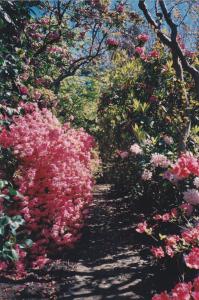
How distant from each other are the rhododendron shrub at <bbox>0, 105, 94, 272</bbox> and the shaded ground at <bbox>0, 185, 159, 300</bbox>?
397 millimetres

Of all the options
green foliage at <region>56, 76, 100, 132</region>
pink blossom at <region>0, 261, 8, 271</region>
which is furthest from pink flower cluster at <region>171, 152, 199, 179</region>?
green foliage at <region>56, 76, 100, 132</region>

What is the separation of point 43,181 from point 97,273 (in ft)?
5.02

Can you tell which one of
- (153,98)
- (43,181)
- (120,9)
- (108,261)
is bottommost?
(108,261)

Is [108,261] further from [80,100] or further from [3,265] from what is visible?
[80,100]

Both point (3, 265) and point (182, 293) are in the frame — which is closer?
point (182, 293)

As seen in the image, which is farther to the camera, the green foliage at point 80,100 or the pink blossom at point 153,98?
the green foliage at point 80,100

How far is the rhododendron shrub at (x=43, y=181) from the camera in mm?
6750

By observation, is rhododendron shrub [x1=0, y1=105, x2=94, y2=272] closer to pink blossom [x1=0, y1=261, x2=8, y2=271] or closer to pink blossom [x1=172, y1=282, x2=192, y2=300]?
pink blossom [x1=0, y1=261, x2=8, y2=271]

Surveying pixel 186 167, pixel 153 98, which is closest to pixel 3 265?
pixel 186 167

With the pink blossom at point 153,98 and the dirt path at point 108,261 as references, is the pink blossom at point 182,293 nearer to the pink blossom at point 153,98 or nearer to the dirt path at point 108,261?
the dirt path at point 108,261

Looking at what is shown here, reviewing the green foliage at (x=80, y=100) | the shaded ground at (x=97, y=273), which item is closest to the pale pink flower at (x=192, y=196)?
the shaded ground at (x=97, y=273)

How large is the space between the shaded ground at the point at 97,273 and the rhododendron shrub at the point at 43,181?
397 mm

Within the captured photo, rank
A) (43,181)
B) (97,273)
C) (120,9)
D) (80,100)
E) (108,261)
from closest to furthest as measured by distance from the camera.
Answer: (97,273), (43,181), (108,261), (120,9), (80,100)

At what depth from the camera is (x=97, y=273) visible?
21.8ft
